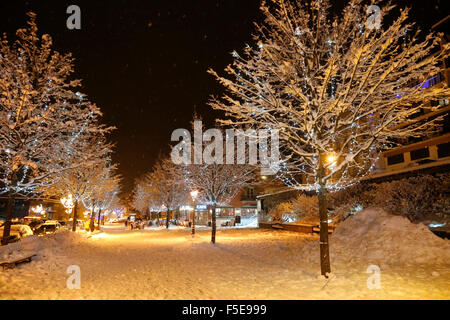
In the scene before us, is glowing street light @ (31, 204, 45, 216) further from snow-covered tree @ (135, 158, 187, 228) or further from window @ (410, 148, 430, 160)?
window @ (410, 148, 430, 160)

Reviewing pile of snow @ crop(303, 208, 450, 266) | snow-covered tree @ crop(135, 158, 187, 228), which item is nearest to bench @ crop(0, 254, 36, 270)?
pile of snow @ crop(303, 208, 450, 266)

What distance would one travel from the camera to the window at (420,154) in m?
29.6

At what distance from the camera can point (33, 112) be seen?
11.6 metres

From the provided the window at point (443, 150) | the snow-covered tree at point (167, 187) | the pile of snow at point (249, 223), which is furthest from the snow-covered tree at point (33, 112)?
the window at point (443, 150)

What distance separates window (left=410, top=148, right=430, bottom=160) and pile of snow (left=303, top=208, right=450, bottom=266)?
949 inches

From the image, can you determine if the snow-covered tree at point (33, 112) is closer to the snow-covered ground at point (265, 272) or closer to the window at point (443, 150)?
the snow-covered ground at point (265, 272)

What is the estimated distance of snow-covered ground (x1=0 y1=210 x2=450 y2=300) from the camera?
6.02 metres

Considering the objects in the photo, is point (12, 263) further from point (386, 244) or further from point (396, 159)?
point (396, 159)

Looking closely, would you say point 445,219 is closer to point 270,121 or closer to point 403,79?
point 403,79

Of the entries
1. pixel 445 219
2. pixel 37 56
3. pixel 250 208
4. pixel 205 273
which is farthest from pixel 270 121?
pixel 250 208

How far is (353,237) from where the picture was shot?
10.3m

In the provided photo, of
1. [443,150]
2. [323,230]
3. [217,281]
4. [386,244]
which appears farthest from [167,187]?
[443,150]

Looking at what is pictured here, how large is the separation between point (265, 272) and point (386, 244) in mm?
4120
